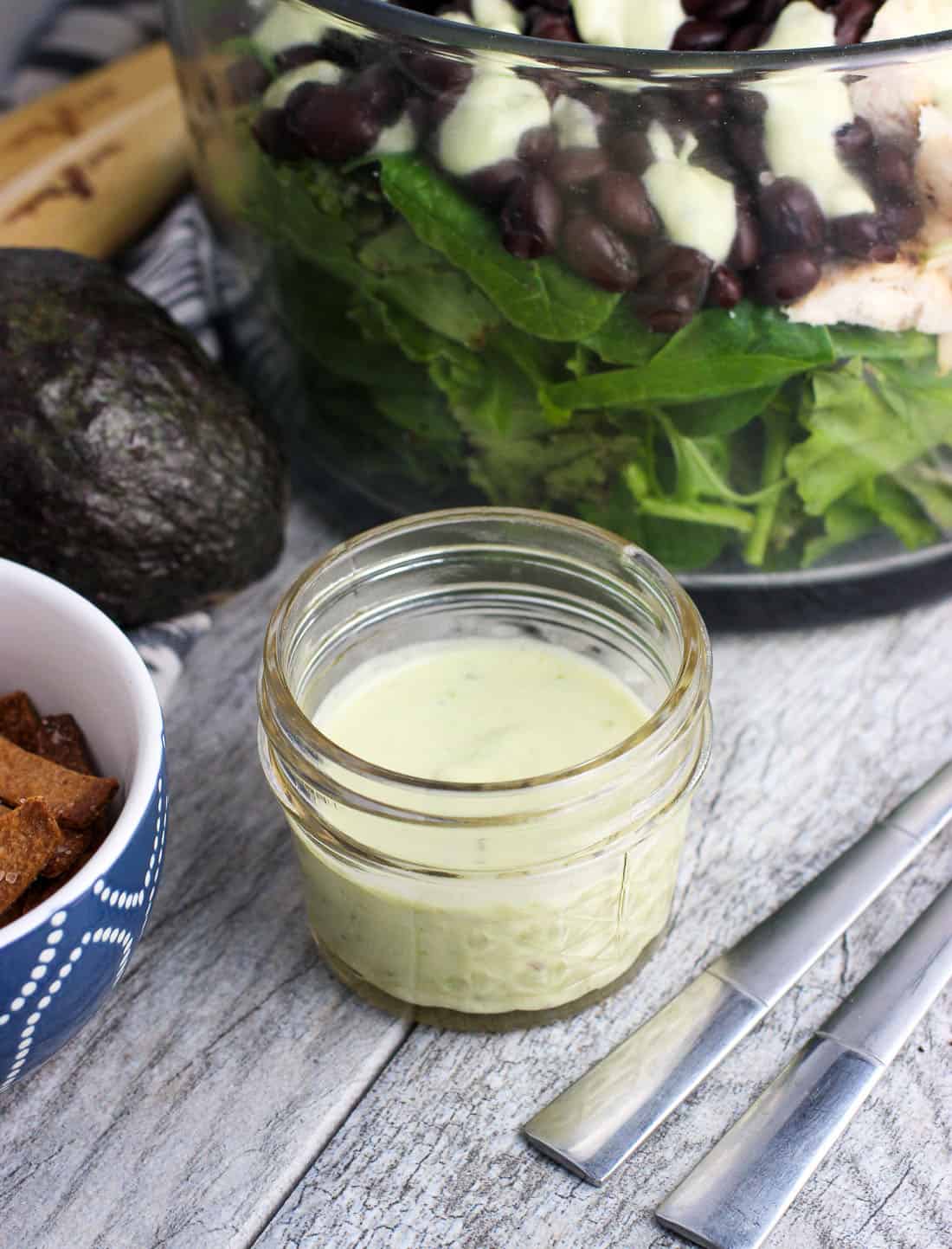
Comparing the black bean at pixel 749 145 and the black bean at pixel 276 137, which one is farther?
the black bean at pixel 276 137

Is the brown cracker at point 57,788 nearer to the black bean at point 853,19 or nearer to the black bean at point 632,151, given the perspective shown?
the black bean at point 632,151

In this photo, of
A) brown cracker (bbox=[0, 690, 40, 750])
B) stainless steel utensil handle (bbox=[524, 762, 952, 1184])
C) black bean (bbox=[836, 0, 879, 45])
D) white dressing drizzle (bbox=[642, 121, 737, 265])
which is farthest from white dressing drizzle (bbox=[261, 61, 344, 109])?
stainless steel utensil handle (bbox=[524, 762, 952, 1184])

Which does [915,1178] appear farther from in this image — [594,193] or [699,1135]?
[594,193]

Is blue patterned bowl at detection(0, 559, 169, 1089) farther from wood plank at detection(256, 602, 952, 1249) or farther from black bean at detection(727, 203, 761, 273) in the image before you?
black bean at detection(727, 203, 761, 273)

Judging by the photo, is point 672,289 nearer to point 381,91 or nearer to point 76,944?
point 381,91

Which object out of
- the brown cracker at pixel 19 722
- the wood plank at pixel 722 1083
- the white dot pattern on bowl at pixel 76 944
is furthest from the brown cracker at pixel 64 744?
the wood plank at pixel 722 1083

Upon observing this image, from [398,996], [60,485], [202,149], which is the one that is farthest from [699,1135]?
[202,149]

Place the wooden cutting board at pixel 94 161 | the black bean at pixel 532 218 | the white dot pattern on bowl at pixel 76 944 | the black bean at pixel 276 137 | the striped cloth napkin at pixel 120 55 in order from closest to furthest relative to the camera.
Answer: the white dot pattern on bowl at pixel 76 944
the black bean at pixel 532 218
the black bean at pixel 276 137
the striped cloth napkin at pixel 120 55
the wooden cutting board at pixel 94 161
